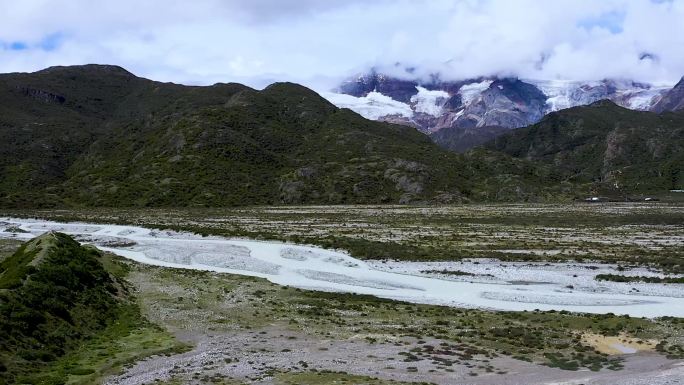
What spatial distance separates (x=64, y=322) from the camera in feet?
116

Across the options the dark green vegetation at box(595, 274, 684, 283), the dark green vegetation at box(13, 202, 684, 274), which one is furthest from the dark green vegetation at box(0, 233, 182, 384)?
the dark green vegetation at box(595, 274, 684, 283)

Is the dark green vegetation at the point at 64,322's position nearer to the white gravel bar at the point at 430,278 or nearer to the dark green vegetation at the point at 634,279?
the white gravel bar at the point at 430,278

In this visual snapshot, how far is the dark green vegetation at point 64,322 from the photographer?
2833 cm

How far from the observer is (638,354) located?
3281cm

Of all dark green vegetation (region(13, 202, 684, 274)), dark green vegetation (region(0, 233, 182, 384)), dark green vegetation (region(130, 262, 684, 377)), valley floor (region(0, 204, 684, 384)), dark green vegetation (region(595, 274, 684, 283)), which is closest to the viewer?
dark green vegetation (region(0, 233, 182, 384))

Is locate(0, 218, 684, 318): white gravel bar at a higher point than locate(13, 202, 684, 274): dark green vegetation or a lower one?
lower

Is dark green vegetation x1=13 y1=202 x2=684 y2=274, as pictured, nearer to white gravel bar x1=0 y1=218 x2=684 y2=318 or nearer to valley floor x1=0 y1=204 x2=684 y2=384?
valley floor x1=0 y1=204 x2=684 y2=384

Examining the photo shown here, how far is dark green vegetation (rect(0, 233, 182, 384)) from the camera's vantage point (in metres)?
28.3

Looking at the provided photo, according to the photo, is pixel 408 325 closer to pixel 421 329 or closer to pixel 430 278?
pixel 421 329

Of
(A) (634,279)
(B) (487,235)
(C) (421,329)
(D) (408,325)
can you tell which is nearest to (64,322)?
(D) (408,325)

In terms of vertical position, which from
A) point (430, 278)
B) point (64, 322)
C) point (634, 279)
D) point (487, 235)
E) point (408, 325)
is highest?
point (487, 235)

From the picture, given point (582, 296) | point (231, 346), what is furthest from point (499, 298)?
point (231, 346)

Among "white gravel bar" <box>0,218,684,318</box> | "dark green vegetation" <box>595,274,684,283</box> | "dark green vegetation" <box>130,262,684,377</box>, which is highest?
"dark green vegetation" <box>595,274,684,283</box>

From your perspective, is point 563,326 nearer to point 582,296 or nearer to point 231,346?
point 582,296
